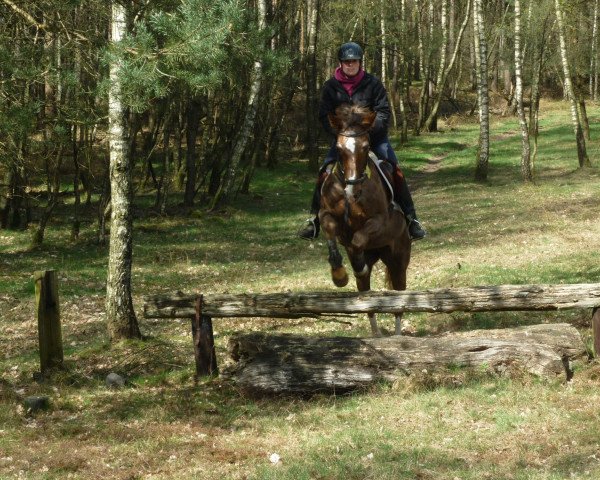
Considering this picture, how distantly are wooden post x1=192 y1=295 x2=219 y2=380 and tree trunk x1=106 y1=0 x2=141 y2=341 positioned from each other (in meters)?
2.37

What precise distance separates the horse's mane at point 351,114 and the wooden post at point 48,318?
4869mm

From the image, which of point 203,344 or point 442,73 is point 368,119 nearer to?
point 203,344

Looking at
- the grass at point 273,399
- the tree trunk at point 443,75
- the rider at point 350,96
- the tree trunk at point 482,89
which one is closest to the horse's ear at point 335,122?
the rider at point 350,96

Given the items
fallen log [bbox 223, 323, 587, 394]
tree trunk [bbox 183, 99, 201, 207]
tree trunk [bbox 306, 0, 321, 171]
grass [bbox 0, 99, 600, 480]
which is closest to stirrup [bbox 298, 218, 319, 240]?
grass [bbox 0, 99, 600, 480]

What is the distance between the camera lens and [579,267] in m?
19.1

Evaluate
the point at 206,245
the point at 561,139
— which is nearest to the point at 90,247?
the point at 206,245

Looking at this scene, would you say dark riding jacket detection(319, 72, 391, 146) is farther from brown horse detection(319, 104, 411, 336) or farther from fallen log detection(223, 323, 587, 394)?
fallen log detection(223, 323, 587, 394)

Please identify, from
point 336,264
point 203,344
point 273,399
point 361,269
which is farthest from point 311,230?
point 273,399

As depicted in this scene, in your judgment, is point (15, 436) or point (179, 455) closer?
point (179, 455)

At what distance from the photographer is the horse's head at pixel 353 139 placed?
12227 mm

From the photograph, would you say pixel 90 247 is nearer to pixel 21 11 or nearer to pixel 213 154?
pixel 213 154

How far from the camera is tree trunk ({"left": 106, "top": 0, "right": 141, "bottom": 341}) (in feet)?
45.1

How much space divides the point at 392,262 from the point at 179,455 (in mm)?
6141

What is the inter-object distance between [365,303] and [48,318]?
15.9 ft
